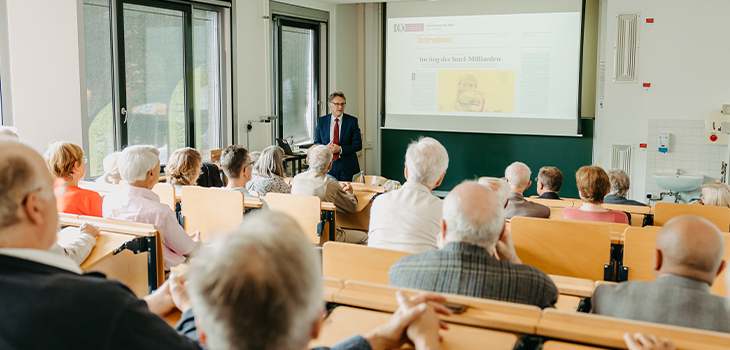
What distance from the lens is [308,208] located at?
3912 millimetres

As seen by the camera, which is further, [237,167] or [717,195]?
[237,167]

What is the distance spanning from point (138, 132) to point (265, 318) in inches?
212

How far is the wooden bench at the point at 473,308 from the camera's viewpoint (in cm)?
146

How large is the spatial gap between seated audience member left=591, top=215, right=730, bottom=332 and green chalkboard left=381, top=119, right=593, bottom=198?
6087mm

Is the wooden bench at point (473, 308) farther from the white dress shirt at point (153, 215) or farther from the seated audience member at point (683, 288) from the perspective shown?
the white dress shirt at point (153, 215)

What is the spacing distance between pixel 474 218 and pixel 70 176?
7.96 feet

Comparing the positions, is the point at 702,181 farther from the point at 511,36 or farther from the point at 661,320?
the point at 661,320

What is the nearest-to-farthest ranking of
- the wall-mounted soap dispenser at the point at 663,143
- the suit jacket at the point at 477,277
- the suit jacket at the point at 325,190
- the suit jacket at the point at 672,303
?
the suit jacket at the point at 672,303, the suit jacket at the point at 477,277, the suit jacket at the point at 325,190, the wall-mounted soap dispenser at the point at 663,143

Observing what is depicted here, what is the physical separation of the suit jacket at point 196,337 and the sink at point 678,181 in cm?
603

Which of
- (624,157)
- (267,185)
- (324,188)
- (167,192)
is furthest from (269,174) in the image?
(624,157)


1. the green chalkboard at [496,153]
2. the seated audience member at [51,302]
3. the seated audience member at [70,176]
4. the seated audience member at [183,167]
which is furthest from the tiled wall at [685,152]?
the seated audience member at [51,302]

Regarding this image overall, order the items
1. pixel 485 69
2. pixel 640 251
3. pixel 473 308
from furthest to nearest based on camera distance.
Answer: pixel 485 69
pixel 640 251
pixel 473 308

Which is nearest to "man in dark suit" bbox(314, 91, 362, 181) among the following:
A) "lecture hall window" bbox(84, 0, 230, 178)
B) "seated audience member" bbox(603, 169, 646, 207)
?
"lecture hall window" bbox(84, 0, 230, 178)

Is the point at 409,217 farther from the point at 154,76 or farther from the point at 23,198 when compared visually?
the point at 154,76
